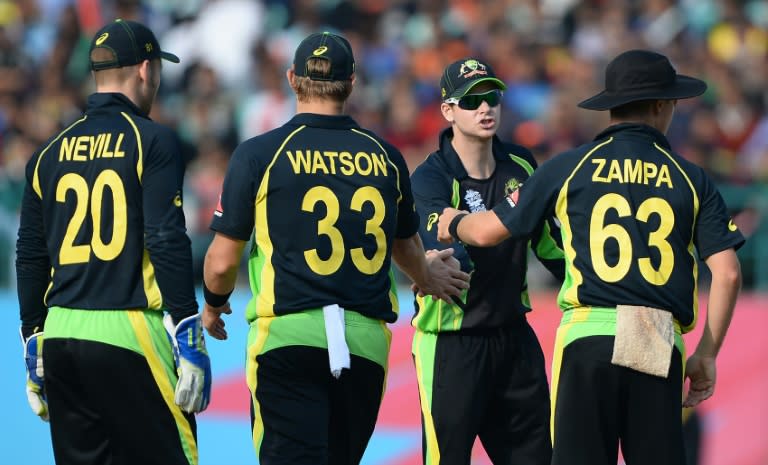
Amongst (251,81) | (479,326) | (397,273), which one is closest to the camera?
(479,326)

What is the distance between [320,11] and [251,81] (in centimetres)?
146

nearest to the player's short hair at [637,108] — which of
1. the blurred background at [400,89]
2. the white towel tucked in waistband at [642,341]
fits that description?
the white towel tucked in waistband at [642,341]

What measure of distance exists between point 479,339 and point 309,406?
136 cm

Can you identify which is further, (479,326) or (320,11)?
(320,11)

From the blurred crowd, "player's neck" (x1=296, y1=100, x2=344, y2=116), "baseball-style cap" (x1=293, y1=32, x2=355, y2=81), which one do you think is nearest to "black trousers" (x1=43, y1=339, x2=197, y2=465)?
"player's neck" (x1=296, y1=100, x2=344, y2=116)

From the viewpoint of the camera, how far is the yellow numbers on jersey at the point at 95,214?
5.38m

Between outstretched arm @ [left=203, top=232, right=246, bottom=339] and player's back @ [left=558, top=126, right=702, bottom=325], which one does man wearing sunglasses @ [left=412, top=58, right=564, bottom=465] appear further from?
outstretched arm @ [left=203, top=232, right=246, bottom=339]

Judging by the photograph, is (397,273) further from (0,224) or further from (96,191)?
(96,191)

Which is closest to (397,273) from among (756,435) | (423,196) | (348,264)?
(756,435)

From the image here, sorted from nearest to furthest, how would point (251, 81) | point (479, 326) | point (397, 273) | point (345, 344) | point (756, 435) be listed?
1. point (345, 344)
2. point (479, 326)
3. point (756, 435)
4. point (397, 273)
5. point (251, 81)

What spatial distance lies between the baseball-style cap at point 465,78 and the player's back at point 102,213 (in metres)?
1.77

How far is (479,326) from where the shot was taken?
6.34 m

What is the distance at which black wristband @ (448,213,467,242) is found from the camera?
5.82m

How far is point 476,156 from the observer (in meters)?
6.60
